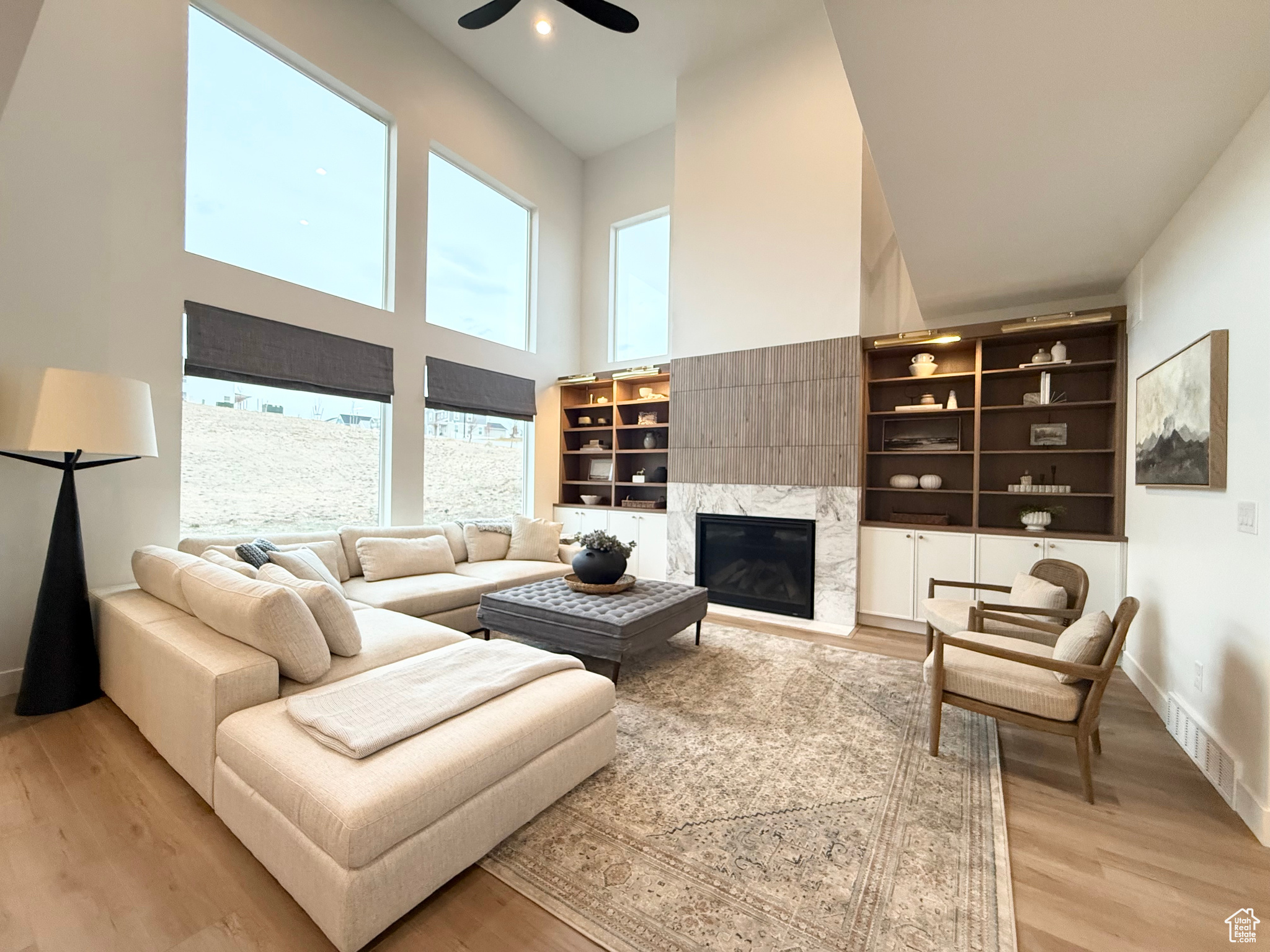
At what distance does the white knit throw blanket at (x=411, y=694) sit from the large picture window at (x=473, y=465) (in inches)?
121

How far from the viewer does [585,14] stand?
351cm

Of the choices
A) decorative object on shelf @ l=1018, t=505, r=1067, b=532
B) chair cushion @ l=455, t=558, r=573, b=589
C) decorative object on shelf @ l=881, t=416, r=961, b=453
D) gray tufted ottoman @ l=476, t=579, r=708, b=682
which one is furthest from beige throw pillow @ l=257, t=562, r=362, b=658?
decorative object on shelf @ l=1018, t=505, r=1067, b=532

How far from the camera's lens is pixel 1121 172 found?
2418mm

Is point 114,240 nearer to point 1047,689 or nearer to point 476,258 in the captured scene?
point 476,258

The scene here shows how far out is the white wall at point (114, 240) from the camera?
2.88 meters

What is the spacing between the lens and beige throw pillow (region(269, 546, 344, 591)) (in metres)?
3.03

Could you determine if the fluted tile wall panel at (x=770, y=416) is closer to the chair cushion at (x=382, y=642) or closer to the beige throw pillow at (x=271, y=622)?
the chair cushion at (x=382, y=642)

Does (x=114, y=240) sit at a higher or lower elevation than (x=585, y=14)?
lower

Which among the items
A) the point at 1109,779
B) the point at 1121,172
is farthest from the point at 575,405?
the point at 1109,779

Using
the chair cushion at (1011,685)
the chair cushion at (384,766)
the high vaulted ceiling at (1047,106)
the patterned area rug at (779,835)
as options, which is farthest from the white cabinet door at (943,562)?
the chair cushion at (384,766)

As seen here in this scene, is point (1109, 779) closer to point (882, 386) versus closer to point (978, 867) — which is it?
point (978, 867)

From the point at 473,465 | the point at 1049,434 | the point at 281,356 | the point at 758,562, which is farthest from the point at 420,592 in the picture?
the point at 1049,434

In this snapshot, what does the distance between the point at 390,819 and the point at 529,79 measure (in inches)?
258

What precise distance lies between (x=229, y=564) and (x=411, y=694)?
1459 mm
